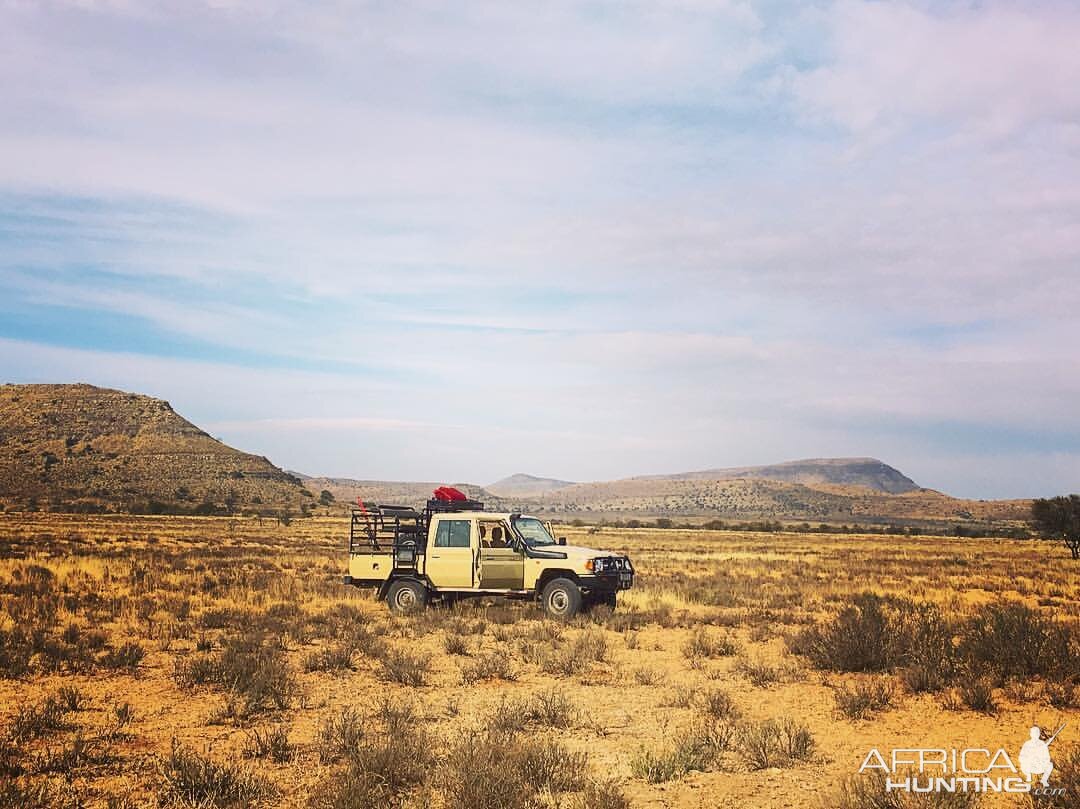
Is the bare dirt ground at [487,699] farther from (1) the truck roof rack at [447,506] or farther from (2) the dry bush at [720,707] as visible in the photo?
(1) the truck roof rack at [447,506]

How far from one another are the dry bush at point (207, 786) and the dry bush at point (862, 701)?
646 cm

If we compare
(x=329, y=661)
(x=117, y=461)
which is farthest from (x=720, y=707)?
(x=117, y=461)

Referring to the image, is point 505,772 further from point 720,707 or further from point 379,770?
point 720,707

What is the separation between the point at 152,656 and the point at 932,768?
449 inches

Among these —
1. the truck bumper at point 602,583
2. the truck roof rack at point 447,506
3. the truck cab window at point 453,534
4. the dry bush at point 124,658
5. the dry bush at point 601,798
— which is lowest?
the dry bush at point 124,658

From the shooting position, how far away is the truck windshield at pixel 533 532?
17.3m

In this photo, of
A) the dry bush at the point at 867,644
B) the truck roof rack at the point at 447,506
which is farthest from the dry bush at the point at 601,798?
the truck roof rack at the point at 447,506

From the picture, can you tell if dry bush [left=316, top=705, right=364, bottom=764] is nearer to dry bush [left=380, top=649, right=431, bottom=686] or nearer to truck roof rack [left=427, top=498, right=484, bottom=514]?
dry bush [left=380, top=649, right=431, bottom=686]

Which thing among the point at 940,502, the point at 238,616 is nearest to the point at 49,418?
the point at 238,616

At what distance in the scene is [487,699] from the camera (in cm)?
997

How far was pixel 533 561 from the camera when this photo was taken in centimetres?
1681

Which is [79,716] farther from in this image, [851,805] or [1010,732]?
[1010,732]

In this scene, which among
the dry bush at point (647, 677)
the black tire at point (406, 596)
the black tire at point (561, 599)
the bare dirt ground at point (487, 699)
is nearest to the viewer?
the bare dirt ground at point (487, 699)

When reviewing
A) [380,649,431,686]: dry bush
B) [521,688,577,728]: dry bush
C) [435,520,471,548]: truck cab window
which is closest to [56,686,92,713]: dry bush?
[380,649,431,686]: dry bush
